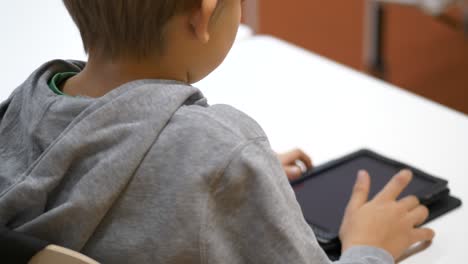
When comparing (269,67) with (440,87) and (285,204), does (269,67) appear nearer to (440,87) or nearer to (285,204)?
(285,204)

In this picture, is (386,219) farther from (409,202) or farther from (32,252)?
(32,252)

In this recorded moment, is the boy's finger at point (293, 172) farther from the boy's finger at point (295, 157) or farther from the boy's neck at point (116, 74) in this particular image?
the boy's neck at point (116, 74)

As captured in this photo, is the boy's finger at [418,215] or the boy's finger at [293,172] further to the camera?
the boy's finger at [293,172]

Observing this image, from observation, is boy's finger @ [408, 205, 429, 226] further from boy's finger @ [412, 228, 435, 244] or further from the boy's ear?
the boy's ear

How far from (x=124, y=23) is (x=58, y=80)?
13 centimetres

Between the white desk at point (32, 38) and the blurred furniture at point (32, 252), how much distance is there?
2.23 feet

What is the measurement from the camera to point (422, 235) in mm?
992

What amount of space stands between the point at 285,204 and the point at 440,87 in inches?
99.6

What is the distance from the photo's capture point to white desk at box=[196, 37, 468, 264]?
3.96ft

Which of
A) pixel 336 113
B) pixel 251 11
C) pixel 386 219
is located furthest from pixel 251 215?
pixel 251 11

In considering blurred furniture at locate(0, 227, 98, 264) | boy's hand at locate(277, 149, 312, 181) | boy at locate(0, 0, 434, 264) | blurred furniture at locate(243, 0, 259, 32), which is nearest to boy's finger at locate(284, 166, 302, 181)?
boy's hand at locate(277, 149, 312, 181)

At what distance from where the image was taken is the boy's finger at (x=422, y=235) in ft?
3.24

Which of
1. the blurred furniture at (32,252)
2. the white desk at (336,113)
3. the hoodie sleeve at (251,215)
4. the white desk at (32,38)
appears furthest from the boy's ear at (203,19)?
the white desk at (32,38)

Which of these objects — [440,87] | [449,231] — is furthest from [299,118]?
[440,87]
